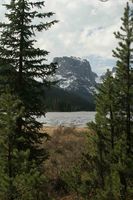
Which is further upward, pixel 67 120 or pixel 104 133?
pixel 104 133

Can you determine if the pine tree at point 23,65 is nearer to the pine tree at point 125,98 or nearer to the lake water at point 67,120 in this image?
the pine tree at point 125,98

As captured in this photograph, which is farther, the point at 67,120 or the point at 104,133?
the point at 67,120

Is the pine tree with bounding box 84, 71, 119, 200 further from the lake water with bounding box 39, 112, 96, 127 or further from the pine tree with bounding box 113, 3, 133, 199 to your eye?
the lake water with bounding box 39, 112, 96, 127

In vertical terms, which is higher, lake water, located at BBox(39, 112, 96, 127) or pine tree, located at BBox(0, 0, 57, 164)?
pine tree, located at BBox(0, 0, 57, 164)

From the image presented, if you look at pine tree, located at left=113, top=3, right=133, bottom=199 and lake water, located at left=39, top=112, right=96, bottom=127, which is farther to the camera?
lake water, located at left=39, top=112, right=96, bottom=127

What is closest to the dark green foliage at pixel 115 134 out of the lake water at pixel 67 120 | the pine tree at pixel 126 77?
the pine tree at pixel 126 77

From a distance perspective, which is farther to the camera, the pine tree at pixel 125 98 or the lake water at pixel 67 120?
the lake water at pixel 67 120

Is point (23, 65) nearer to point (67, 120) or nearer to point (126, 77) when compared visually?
point (126, 77)

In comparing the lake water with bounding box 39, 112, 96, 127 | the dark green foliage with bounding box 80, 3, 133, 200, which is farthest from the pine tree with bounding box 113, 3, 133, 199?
the lake water with bounding box 39, 112, 96, 127

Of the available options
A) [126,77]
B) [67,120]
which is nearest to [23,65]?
[126,77]

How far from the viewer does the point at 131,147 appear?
2283cm

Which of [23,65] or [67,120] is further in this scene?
[67,120]

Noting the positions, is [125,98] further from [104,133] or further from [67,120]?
[67,120]

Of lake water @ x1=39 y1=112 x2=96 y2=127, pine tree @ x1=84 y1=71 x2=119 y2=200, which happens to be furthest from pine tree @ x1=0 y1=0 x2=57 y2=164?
lake water @ x1=39 y1=112 x2=96 y2=127
